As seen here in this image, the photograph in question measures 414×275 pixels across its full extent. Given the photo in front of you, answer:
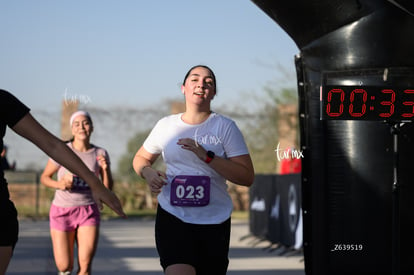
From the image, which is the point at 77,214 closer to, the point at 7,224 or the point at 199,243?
the point at 199,243

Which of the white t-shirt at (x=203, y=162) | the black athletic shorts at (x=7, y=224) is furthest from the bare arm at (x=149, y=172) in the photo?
the black athletic shorts at (x=7, y=224)

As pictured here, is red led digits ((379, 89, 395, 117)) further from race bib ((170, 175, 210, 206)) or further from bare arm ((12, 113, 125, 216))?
bare arm ((12, 113, 125, 216))

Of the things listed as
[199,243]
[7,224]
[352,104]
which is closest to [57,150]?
[7,224]

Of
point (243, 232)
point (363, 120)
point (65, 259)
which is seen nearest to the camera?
point (363, 120)

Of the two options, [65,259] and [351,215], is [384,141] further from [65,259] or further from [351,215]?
[65,259]

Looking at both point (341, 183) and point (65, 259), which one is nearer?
point (341, 183)

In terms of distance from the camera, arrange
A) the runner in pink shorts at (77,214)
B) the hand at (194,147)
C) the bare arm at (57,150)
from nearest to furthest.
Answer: the bare arm at (57,150) → the hand at (194,147) → the runner in pink shorts at (77,214)

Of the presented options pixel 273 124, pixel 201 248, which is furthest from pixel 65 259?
pixel 273 124

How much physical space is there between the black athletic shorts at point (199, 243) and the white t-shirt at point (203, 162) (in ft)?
0.15

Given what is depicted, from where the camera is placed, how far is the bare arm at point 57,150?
4129 mm

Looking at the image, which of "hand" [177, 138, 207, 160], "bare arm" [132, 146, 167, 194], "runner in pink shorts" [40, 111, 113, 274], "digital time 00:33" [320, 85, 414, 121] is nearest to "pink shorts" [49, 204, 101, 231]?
"runner in pink shorts" [40, 111, 113, 274]

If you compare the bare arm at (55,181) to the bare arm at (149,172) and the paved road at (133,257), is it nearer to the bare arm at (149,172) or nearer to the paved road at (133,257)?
the bare arm at (149,172)

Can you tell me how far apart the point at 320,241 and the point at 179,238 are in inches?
104

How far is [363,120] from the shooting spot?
7730 mm
